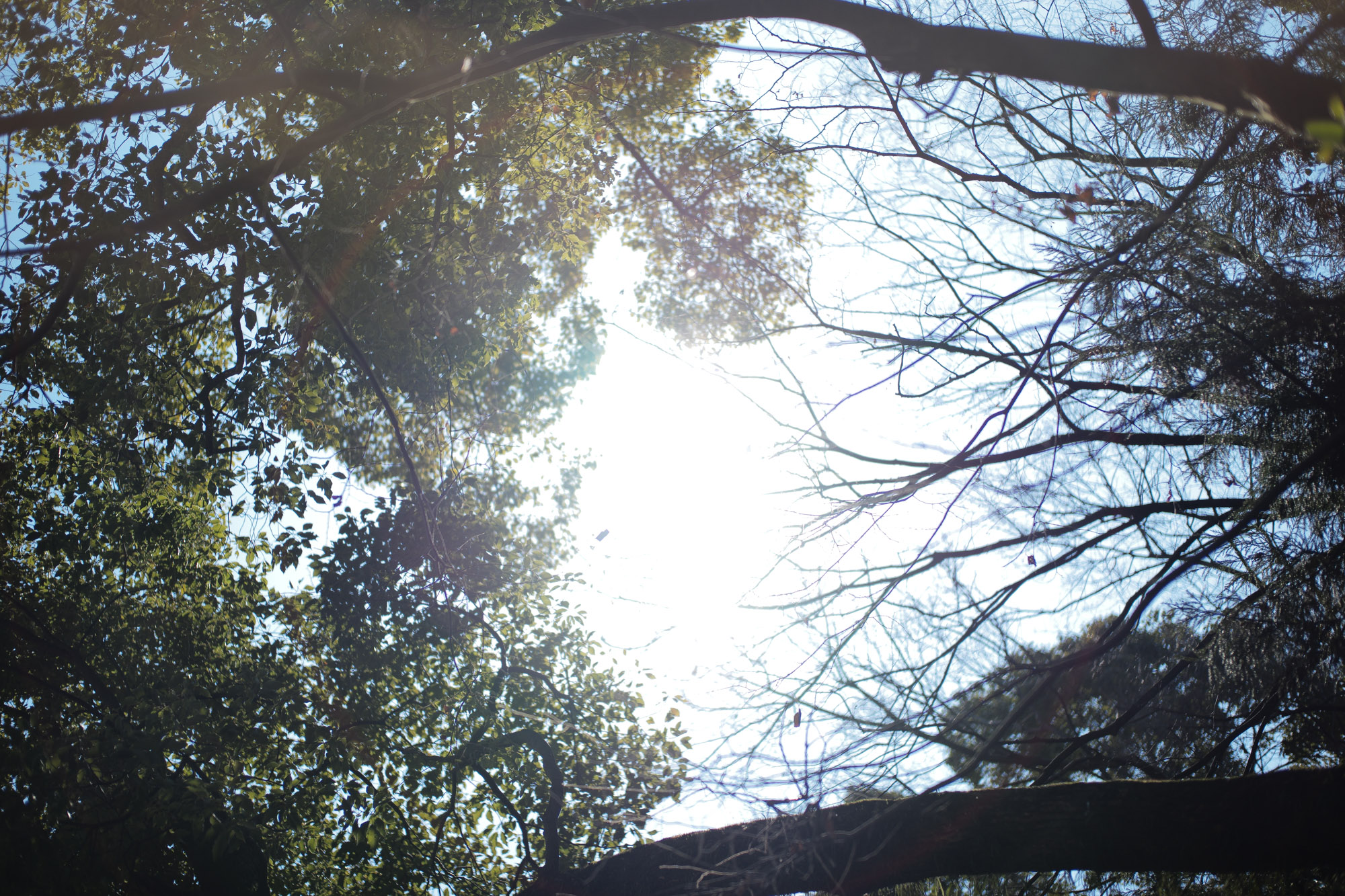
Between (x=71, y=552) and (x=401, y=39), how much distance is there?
535cm

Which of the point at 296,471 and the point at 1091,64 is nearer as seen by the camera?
the point at 1091,64

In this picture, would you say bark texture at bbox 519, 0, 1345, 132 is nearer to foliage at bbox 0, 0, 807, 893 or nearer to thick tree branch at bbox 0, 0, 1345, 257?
thick tree branch at bbox 0, 0, 1345, 257

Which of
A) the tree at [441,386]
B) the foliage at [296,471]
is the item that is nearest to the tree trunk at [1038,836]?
the tree at [441,386]

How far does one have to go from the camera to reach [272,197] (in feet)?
17.4

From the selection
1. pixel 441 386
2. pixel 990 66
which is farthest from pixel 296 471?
pixel 990 66

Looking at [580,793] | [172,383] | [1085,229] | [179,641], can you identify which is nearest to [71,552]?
[179,641]

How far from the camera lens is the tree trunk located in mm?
2605

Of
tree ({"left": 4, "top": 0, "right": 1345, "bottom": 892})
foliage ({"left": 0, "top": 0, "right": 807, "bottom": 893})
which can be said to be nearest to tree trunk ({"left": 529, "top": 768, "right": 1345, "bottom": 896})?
tree ({"left": 4, "top": 0, "right": 1345, "bottom": 892})

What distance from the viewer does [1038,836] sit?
2809mm

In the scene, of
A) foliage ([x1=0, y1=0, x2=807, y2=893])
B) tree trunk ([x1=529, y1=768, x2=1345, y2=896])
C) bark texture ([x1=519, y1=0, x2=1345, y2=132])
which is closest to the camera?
bark texture ([x1=519, y1=0, x2=1345, y2=132])

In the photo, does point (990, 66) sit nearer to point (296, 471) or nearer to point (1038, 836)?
point (1038, 836)

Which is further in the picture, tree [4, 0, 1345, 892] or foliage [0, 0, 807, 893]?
foliage [0, 0, 807, 893]

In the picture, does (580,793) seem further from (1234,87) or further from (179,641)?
(1234,87)

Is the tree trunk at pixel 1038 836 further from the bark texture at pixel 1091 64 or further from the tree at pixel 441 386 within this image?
the bark texture at pixel 1091 64
